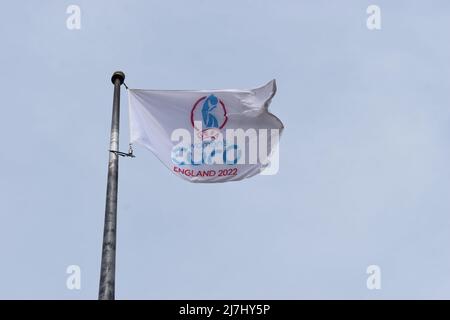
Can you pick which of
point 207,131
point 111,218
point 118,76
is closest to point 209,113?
point 207,131

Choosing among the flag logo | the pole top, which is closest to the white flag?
the flag logo

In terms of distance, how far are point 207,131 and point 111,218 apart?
14.2ft

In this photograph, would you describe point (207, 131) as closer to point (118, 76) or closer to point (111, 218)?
point (118, 76)

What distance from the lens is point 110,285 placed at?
15812 mm

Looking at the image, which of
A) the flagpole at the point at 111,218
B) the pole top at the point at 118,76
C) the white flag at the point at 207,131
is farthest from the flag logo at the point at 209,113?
the flagpole at the point at 111,218

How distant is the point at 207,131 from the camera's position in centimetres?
2033

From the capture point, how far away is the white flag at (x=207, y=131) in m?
19.8

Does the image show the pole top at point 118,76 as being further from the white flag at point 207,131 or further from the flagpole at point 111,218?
the white flag at point 207,131

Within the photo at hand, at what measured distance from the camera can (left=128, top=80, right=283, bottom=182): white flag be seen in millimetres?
19812
